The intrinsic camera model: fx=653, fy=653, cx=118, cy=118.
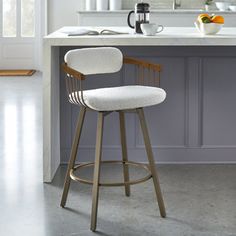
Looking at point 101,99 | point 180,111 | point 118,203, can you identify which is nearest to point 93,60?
point 101,99

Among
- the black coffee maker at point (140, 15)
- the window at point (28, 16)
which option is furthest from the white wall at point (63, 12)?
the black coffee maker at point (140, 15)

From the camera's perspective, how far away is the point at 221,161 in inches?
174

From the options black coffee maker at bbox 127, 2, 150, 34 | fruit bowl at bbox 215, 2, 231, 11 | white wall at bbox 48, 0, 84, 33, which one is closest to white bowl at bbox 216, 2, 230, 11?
fruit bowl at bbox 215, 2, 231, 11

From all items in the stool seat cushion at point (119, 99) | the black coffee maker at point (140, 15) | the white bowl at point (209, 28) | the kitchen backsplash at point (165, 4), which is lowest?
the stool seat cushion at point (119, 99)

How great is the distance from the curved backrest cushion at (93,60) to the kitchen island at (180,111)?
718 mm

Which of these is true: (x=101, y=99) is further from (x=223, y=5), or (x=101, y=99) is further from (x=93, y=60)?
(x=223, y=5)

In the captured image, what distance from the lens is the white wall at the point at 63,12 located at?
874 cm

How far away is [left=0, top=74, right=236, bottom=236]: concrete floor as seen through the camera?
3096mm

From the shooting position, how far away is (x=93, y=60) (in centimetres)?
343

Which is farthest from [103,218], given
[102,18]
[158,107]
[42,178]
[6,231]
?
[102,18]

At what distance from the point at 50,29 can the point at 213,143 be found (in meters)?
5.05

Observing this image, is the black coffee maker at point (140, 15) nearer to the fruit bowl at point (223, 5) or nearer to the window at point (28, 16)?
the fruit bowl at point (223, 5)

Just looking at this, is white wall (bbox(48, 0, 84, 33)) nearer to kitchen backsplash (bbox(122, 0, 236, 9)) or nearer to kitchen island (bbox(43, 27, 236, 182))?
kitchen backsplash (bbox(122, 0, 236, 9))

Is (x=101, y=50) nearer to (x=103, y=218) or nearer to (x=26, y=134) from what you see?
(x=103, y=218)
